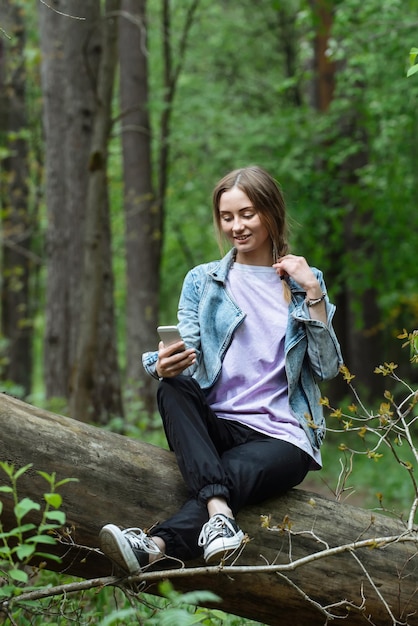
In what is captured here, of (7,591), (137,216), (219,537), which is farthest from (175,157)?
(7,591)

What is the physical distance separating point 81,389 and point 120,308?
1558 centimetres

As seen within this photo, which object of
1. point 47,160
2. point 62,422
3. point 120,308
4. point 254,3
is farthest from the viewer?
point 120,308

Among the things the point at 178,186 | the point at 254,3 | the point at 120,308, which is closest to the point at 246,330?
the point at 178,186

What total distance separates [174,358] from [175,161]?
14651 millimetres

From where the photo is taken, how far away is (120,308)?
23.4 meters

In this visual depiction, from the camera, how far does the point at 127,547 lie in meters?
3.53

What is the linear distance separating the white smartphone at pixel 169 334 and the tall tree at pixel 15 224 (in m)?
11.8

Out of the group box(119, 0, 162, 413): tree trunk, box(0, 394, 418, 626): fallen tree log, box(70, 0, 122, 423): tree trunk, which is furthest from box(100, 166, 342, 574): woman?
box(119, 0, 162, 413): tree trunk

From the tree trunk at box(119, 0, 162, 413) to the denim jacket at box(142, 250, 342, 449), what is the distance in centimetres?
939

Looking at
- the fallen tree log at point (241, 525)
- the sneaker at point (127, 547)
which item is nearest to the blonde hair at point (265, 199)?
the fallen tree log at point (241, 525)

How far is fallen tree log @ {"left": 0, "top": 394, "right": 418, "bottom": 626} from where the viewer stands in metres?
3.82

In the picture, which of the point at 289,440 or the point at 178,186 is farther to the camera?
the point at 178,186

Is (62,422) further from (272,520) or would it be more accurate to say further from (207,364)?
(272,520)

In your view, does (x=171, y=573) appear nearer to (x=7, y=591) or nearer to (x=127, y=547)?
(x=127, y=547)
